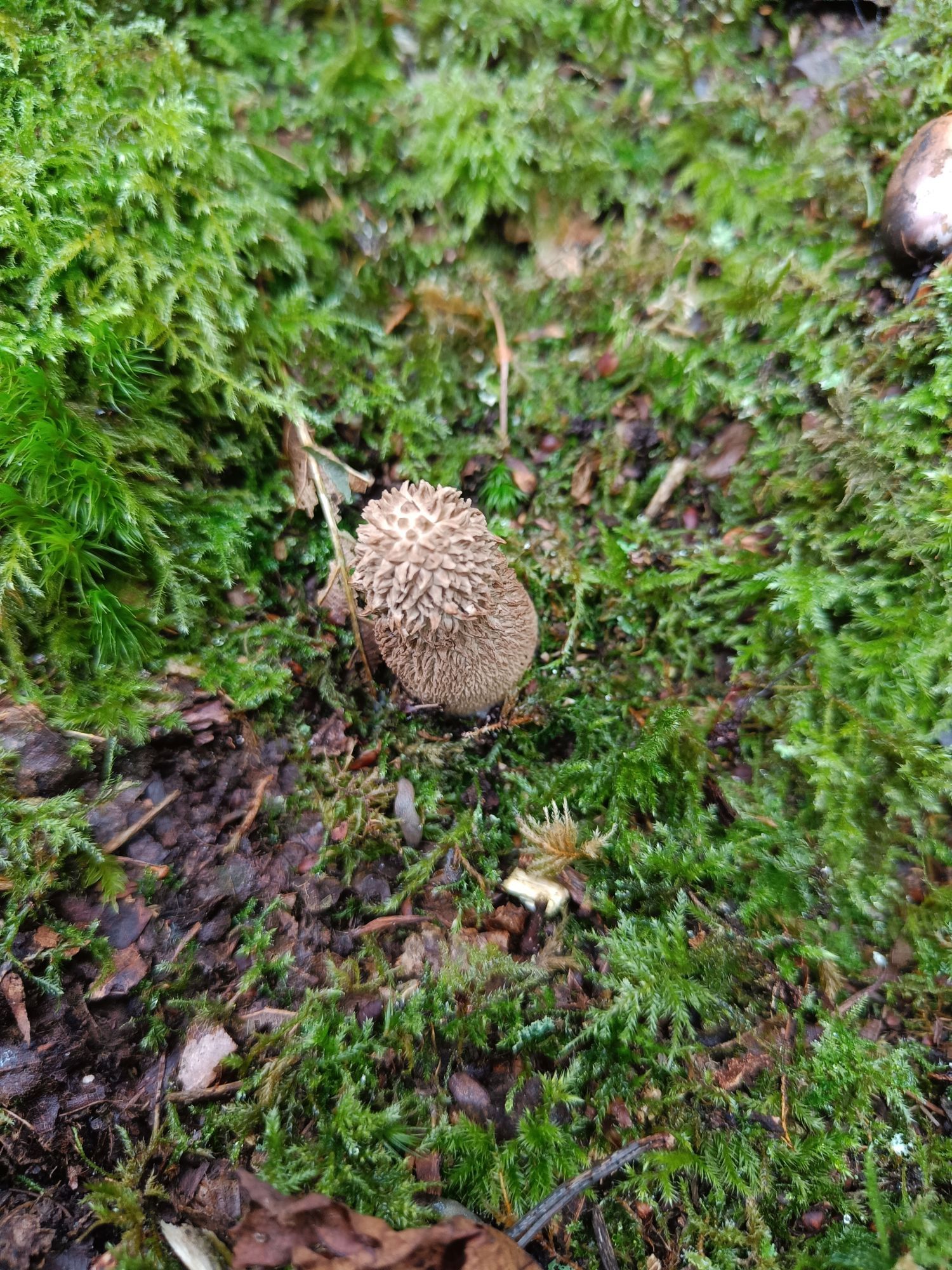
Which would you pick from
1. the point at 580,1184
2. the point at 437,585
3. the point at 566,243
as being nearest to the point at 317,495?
Answer: the point at 437,585

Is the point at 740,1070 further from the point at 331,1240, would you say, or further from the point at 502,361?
the point at 502,361

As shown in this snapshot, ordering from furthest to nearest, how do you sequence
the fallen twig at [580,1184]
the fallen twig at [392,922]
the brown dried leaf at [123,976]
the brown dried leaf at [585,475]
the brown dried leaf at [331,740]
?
the brown dried leaf at [585,475] < the brown dried leaf at [331,740] < the fallen twig at [392,922] < the brown dried leaf at [123,976] < the fallen twig at [580,1184]

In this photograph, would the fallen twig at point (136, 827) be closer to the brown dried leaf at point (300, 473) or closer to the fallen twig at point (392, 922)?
the fallen twig at point (392, 922)

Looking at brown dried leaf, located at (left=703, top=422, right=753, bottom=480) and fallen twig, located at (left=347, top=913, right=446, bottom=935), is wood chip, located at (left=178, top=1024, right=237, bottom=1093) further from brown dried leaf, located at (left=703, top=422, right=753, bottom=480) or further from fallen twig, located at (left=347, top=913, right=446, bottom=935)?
brown dried leaf, located at (left=703, top=422, right=753, bottom=480)

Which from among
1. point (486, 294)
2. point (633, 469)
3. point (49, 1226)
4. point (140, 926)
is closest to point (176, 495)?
point (140, 926)

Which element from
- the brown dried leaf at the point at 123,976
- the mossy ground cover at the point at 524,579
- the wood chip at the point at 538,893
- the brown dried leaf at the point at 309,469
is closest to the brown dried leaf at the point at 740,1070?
the mossy ground cover at the point at 524,579
